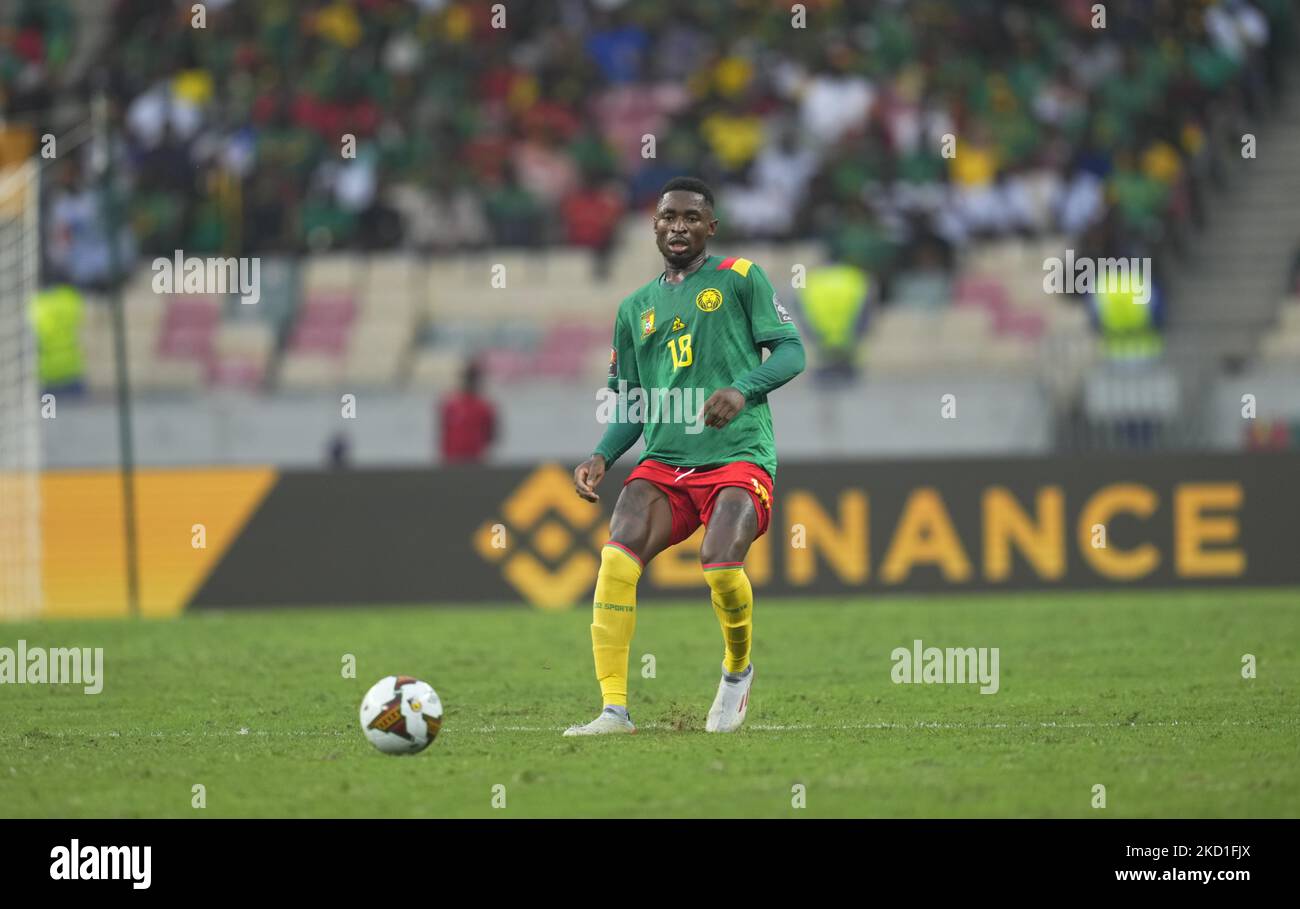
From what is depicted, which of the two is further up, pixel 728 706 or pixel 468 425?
pixel 468 425

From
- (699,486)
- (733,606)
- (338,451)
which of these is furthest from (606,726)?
(338,451)

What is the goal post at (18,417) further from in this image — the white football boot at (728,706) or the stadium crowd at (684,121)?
the white football boot at (728,706)

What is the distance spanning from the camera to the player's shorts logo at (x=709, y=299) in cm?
992

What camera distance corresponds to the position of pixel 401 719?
29.8ft

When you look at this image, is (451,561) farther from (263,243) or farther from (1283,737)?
(1283,737)

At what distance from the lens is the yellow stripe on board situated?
19641mm

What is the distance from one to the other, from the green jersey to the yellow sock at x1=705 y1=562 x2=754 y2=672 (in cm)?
60

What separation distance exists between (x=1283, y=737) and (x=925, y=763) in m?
1.80

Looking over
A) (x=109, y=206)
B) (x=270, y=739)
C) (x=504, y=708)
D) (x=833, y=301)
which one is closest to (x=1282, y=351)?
(x=833, y=301)

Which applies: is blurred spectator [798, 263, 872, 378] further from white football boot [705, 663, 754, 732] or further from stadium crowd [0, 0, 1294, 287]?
white football boot [705, 663, 754, 732]

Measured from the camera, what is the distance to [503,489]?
19406mm

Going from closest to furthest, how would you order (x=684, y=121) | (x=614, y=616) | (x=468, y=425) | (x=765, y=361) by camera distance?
(x=614, y=616)
(x=765, y=361)
(x=468, y=425)
(x=684, y=121)

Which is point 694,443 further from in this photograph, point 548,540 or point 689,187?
point 548,540

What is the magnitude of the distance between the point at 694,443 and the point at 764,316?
697 millimetres
